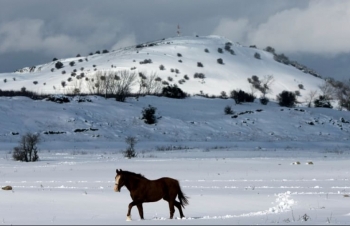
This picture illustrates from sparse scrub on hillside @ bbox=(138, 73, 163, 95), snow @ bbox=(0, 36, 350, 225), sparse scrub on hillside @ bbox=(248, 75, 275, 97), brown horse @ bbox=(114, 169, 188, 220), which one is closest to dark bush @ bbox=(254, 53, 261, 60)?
snow @ bbox=(0, 36, 350, 225)

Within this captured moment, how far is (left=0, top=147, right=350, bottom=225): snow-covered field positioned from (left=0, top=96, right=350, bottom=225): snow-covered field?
35mm

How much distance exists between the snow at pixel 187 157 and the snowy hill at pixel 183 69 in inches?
21.3

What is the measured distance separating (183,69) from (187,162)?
61.3m

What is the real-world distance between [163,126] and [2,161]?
21191mm

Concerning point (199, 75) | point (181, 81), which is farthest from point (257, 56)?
point (181, 81)

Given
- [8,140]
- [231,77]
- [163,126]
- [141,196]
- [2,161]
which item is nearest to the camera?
[141,196]

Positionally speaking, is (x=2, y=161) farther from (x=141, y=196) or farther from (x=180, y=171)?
(x=141, y=196)

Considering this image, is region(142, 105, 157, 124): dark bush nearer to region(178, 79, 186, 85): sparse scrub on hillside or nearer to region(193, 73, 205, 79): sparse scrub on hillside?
region(178, 79, 186, 85): sparse scrub on hillside

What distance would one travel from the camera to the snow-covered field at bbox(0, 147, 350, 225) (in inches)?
532

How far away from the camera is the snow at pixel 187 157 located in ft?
49.5

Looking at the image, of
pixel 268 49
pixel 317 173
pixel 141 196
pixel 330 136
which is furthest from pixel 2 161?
pixel 268 49

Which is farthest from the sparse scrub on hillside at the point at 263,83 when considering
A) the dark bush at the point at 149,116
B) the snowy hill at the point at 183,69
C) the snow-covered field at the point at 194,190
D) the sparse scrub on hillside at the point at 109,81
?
the snow-covered field at the point at 194,190

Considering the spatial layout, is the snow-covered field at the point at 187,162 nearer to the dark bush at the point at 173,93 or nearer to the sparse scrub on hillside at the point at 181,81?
the dark bush at the point at 173,93

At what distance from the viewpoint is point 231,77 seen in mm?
92250
